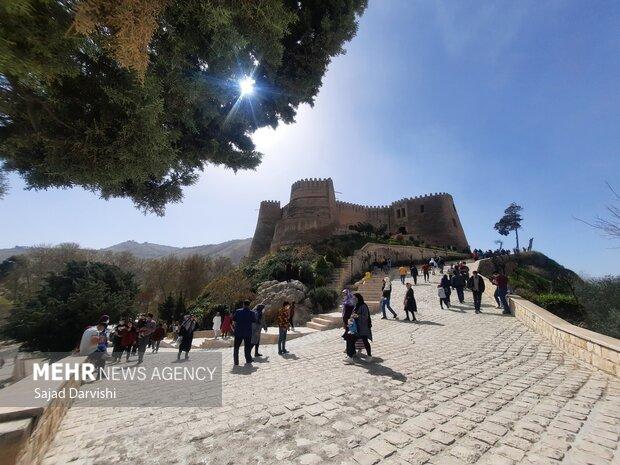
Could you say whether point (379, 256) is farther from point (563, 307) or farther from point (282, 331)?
point (282, 331)

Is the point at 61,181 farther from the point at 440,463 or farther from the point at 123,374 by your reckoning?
the point at 440,463

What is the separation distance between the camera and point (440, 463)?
258cm

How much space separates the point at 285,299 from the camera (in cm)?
1806

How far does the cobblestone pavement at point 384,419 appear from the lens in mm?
2797

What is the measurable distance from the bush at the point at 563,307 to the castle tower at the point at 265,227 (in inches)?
1232

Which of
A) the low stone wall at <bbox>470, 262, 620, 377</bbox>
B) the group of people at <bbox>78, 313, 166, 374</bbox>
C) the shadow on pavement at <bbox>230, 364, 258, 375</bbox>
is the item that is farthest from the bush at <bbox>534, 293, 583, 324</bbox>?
the group of people at <bbox>78, 313, 166, 374</bbox>

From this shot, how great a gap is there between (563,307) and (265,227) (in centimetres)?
3398

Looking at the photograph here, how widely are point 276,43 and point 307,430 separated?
16.1ft

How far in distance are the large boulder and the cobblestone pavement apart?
1115 cm

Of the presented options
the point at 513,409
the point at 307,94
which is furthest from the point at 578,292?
the point at 307,94

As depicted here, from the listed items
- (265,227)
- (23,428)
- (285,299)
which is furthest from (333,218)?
(23,428)

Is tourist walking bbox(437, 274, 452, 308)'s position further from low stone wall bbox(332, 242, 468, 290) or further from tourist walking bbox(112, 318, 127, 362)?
tourist walking bbox(112, 318, 127, 362)

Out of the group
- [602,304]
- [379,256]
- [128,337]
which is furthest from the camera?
[379,256]

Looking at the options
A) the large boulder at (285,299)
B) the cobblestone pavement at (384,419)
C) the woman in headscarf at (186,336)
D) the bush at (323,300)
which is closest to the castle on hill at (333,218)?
the large boulder at (285,299)
